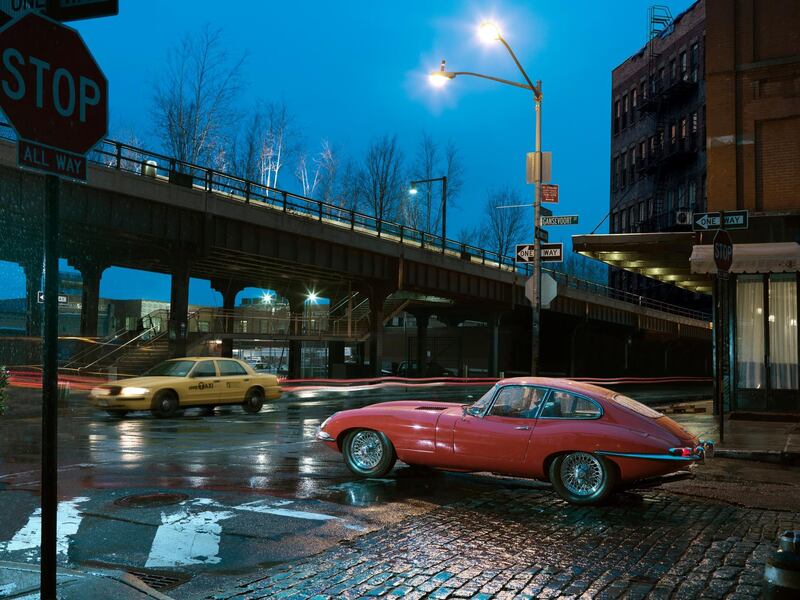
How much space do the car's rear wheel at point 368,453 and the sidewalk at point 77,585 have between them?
477 cm

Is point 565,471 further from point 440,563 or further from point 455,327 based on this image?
point 455,327

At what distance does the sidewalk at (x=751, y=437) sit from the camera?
492 inches

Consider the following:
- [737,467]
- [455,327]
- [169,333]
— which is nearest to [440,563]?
[737,467]

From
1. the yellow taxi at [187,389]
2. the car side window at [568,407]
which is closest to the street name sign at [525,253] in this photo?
the yellow taxi at [187,389]

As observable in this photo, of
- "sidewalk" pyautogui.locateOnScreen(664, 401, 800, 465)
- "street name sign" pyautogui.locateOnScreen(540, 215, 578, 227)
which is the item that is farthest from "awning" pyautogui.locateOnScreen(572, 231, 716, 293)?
"sidewalk" pyautogui.locateOnScreen(664, 401, 800, 465)

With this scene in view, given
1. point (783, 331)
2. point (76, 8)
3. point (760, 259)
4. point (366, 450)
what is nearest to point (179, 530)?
point (366, 450)

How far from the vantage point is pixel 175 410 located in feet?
62.4

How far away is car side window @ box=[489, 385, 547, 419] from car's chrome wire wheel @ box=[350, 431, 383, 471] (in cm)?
157

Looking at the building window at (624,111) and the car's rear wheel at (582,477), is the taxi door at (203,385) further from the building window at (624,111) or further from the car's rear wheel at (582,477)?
the building window at (624,111)

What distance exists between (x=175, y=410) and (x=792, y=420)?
15171 mm

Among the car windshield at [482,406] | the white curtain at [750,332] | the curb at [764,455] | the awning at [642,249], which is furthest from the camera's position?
the awning at [642,249]

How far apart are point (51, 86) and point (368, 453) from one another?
261 inches

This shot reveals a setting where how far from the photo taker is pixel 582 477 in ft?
27.8

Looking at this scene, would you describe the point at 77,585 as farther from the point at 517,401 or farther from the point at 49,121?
the point at 517,401
